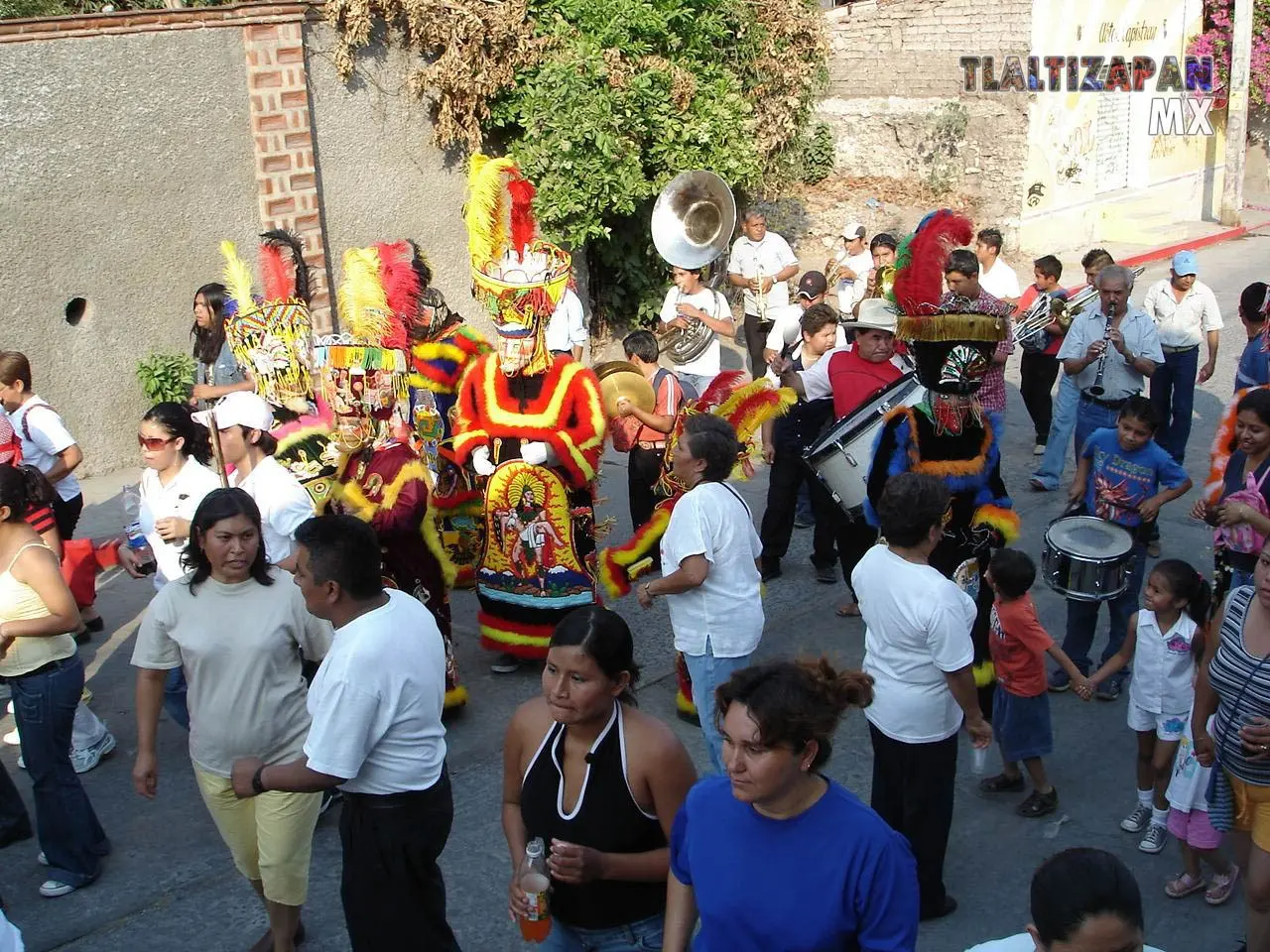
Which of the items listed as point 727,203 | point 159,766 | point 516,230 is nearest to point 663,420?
point 516,230

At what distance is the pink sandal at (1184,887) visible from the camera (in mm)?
4883

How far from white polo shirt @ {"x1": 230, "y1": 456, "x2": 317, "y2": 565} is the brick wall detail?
18.7 ft

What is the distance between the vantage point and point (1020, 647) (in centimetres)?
536

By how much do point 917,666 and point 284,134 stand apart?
8.01 metres

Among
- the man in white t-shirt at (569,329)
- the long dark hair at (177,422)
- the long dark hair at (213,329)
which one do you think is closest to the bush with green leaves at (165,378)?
the long dark hair at (213,329)

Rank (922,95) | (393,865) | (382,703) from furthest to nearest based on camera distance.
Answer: (922,95)
(393,865)
(382,703)

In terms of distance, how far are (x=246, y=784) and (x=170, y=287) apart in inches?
293

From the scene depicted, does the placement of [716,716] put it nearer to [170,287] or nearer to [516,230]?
[516,230]

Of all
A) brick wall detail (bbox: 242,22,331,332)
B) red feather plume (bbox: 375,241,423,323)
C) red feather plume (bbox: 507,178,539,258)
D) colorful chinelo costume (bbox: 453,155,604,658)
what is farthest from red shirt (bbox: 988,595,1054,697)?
brick wall detail (bbox: 242,22,331,332)

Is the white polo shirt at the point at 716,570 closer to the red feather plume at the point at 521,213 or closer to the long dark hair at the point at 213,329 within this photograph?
the red feather plume at the point at 521,213

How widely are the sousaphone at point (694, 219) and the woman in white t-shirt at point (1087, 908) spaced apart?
8.75m

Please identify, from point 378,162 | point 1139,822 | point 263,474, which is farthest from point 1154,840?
point 378,162

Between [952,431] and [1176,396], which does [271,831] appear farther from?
[1176,396]

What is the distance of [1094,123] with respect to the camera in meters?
19.6
